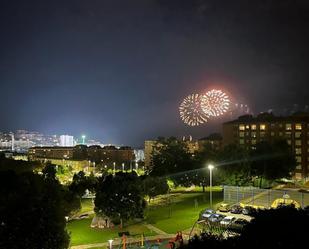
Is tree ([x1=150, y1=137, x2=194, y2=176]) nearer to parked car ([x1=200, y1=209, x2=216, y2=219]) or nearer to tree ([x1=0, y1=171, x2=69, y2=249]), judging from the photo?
parked car ([x1=200, y1=209, x2=216, y2=219])

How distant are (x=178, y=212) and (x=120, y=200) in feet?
27.4

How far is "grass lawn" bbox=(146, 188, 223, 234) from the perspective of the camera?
3362 centimetres

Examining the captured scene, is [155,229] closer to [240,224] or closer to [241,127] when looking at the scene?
[240,224]

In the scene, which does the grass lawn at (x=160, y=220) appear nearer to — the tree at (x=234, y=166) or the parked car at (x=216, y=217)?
the parked car at (x=216, y=217)

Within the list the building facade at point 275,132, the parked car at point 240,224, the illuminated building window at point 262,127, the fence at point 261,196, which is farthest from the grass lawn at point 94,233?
the illuminated building window at point 262,127

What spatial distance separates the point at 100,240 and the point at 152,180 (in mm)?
17112

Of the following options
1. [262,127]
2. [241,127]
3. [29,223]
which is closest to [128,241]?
[29,223]

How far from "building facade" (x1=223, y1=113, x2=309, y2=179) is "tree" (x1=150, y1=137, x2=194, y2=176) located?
1511 centimetres

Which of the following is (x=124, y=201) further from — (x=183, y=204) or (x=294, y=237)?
(x=294, y=237)

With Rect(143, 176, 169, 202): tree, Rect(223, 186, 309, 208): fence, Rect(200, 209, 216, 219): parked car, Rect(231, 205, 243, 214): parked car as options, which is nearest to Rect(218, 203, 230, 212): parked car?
Rect(231, 205, 243, 214): parked car

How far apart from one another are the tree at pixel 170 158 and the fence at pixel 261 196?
21.8 m

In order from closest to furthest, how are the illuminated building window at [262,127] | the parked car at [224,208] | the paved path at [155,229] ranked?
the paved path at [155,229], the parked car at [224,208], the illuminated building window at [262,127]

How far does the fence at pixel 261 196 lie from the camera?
107ft

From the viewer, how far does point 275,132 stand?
83500 millimetres
